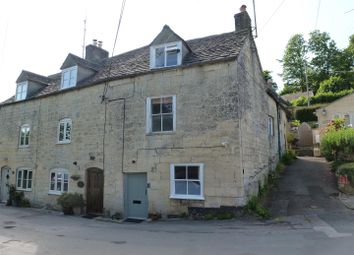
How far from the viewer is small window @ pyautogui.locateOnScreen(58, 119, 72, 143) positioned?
1805 centimetres

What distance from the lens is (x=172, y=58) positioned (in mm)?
14883

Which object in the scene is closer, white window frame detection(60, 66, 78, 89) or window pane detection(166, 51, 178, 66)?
window pane detection(166, 51, 178, 66)

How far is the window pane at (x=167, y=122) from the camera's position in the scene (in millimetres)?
14148

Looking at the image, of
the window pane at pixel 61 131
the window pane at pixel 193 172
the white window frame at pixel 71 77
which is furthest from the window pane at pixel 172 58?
the window pane at pixel 61 131

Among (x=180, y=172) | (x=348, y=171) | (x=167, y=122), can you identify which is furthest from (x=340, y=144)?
(x=167, y=122)

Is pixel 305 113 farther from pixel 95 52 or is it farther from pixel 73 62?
pixel 73 62

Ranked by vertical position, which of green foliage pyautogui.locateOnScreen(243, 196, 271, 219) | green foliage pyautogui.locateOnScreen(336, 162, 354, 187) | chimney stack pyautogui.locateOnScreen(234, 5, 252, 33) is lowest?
green foliage pyautogui.locateOnScreen(243, 196, 271, 219)

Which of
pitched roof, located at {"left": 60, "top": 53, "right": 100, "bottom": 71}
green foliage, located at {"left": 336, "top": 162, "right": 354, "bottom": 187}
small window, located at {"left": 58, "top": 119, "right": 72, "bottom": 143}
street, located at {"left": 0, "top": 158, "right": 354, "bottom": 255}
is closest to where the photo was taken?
street, located at {"left": 0, "top": 158, "right": 354, "bottom": 255}

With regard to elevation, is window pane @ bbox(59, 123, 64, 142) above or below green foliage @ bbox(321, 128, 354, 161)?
above

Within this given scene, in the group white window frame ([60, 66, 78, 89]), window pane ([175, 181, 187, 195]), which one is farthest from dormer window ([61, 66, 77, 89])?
window pane ([175, 181, 187, 195])

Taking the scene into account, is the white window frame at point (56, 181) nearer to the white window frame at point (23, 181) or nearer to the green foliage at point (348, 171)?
the white window frame at point (23, 181)

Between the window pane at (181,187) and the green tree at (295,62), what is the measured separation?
53977 mm

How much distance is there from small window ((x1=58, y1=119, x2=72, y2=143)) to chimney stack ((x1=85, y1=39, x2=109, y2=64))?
19.0ft

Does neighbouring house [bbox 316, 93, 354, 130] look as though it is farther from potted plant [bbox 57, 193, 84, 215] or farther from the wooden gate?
potted plant [bbox 57, 193, 84, 215]
